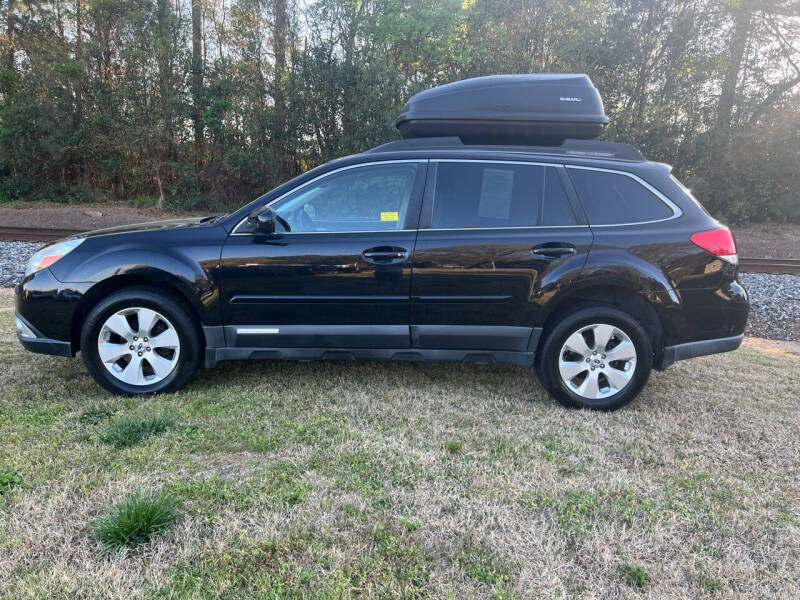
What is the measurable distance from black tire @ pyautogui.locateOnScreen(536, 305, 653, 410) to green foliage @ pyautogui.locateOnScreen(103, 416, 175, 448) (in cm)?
236

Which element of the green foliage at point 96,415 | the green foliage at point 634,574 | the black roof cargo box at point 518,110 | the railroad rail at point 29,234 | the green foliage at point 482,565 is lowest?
the green foliage at point 634,574

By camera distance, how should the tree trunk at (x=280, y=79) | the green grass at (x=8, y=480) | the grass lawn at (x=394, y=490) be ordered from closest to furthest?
the grass lawn at (x=394, y=490) < the green grass at (x=8, y=480) < the tree trunk at (x=280, y=79)

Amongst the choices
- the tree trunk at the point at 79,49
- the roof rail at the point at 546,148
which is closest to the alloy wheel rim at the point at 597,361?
the roof rail at the point at 546,148

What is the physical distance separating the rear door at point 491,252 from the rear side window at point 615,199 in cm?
9

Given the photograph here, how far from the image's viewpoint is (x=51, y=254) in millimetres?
3709

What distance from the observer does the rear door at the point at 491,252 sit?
3.56m

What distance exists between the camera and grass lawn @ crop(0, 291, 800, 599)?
202cm

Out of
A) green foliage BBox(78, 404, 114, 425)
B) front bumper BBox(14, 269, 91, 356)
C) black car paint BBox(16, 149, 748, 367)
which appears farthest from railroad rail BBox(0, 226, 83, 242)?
green foliage BBox(78, 404, 114, 425)

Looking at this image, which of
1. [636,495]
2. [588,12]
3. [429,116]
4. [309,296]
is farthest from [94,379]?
[588,12]

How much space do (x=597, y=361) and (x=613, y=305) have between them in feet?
1.31

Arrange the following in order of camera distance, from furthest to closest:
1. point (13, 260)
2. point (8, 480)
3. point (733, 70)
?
point (733, 70)
point (13, 260)
point (8, 480)

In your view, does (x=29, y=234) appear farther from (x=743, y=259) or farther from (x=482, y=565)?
(x=743, y=259)

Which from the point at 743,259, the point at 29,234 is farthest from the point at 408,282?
the point at 29,234

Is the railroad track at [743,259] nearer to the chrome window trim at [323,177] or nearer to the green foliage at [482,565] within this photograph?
the chrome window trim at [323,177]
